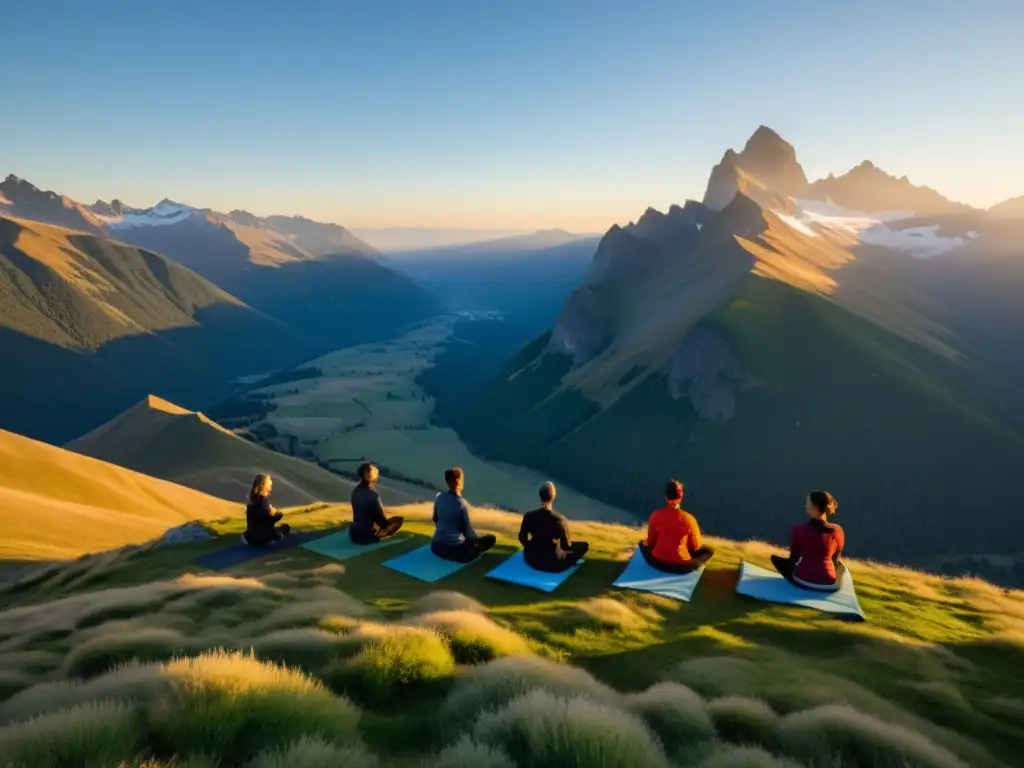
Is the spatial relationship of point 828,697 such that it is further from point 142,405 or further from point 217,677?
point 142,405

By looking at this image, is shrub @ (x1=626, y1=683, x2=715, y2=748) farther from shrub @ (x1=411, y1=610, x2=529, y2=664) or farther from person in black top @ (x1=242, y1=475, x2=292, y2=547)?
person in black top @ (x1=242, y1=475, x2=292, y2=547)

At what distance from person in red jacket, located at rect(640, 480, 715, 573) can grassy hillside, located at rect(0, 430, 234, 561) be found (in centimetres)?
3885

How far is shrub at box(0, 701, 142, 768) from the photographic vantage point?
755cm

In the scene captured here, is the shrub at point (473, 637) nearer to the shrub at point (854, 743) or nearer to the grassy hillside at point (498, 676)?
the grassy hillside at point (498, 676)

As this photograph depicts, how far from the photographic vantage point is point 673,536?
23.7 meters

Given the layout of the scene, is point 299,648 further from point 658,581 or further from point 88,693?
point 658,581

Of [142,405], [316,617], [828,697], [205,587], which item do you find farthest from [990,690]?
[142,405]

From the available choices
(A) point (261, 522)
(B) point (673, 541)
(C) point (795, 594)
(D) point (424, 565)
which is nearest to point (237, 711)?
(D) point (424, 565)

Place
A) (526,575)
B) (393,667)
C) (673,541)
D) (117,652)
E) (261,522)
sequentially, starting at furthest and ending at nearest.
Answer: (261,522) → (673,541) → (526,575) → (117,652) → (393,667)

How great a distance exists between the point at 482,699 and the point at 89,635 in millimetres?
12539

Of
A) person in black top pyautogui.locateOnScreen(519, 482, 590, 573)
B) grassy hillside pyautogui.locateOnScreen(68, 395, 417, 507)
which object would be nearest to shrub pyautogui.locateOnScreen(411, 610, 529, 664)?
person in black top pyautogui.locateOnScreen(519, 482, 590, 573)

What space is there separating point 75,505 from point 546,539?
59.8 m

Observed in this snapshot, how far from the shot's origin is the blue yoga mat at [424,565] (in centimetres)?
2431

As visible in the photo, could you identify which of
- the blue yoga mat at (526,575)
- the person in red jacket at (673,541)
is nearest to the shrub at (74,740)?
the blue yoga mat at (526,575)
